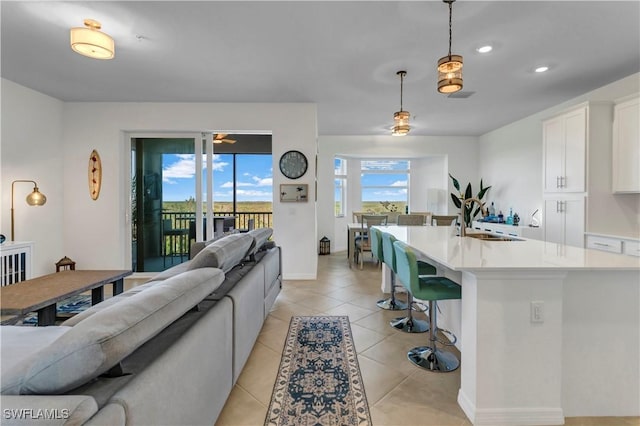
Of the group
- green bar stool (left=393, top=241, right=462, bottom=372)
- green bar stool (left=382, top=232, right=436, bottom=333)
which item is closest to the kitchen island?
green bar stool (left=393, top=241, right=462, bottom=372)

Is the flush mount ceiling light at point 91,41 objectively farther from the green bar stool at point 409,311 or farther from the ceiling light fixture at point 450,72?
the green bar stool at point 409,311

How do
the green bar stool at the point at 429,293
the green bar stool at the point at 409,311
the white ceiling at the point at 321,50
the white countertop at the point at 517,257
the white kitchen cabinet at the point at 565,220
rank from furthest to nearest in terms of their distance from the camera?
the white kitchen cabinet at the point at 565,220 → the green bar stool at the point at 409,311 → the white ceiling at the point at 321,50 → the green bar stool at the point at 429,293 → the white countertop at the point at 517,257

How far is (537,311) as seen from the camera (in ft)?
5.38

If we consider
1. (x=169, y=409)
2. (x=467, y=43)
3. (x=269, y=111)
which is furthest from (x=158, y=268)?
(x=467, y=43)

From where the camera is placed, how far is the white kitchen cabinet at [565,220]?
12.0 ft

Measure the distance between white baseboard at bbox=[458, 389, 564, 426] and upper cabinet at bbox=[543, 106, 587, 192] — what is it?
3.05 metres

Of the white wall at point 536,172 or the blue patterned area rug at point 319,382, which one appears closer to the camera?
the blue patterned area rug at point 319,382

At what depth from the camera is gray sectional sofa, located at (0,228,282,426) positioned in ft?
2.56

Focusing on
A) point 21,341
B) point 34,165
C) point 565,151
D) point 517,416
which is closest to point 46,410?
point 21,341

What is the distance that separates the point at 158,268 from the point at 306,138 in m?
3.24

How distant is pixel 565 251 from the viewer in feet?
6.70

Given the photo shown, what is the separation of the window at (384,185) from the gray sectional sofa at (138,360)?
623 cm

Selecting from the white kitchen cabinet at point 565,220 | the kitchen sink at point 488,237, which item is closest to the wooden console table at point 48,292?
the kitchen sink at point 488,237

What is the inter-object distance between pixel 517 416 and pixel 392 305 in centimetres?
180
